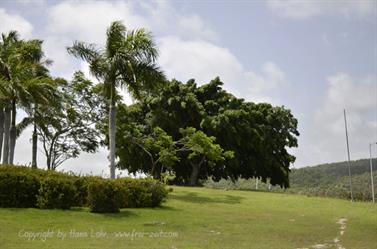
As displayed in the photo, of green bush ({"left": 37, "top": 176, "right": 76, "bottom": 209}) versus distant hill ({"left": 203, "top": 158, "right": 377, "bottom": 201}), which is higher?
distant hill ({"left": 203, "top": 158, "right": 377, "bottom": 201})

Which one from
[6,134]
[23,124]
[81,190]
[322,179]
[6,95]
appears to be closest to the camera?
[81,190]

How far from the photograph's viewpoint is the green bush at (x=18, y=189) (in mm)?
16734

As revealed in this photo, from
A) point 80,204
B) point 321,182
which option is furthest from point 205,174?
point 321,182

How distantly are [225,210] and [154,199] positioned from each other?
3476 mm

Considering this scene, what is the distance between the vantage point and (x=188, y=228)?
52.1ft

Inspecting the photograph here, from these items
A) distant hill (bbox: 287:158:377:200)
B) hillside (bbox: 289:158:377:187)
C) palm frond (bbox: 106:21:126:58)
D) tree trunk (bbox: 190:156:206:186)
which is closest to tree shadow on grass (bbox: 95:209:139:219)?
palm frond (bbox: 106:21:126:58)

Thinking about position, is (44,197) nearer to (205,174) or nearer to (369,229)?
(369,229)

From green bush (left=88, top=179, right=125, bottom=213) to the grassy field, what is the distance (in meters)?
0.41

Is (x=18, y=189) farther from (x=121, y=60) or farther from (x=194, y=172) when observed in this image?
(x=194, y=172)

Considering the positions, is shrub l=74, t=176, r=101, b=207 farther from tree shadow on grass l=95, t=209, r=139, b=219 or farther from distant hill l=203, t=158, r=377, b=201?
distant hill l=203, t=158, r=377, b=201

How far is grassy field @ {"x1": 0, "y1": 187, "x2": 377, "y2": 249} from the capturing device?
1298cm

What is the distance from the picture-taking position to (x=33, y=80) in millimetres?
22734

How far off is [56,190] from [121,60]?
27.4 ft

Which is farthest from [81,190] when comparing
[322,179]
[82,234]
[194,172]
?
[322,179]
